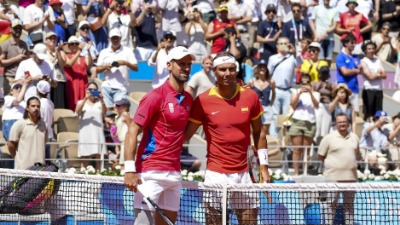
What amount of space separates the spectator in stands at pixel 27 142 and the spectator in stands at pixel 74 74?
3551 mm

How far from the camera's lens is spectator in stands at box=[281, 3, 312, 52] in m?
24.0

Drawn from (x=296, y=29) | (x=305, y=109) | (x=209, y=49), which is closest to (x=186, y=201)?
(x=305, y=109)

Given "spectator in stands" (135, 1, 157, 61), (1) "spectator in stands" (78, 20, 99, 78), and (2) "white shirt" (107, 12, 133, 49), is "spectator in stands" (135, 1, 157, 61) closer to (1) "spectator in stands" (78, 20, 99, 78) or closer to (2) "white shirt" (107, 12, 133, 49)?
(2) "white shirt" (107, 12, 133, 49)

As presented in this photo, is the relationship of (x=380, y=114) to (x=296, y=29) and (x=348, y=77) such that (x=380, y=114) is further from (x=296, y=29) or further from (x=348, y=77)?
(x=296, y=29)

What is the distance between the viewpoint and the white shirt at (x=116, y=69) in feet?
66.4

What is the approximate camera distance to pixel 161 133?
10.3m

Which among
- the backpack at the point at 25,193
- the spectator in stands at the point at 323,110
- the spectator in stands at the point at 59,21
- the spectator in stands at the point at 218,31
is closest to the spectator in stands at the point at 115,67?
the spectator in stands at the point at 59,21

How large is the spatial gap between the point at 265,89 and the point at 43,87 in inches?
166

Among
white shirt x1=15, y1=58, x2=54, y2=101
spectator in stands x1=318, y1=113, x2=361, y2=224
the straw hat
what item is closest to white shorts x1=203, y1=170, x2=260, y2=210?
spectator in stands x1=318, y1=113, x2=361, y2=224

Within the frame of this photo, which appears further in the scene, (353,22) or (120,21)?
(353,22)

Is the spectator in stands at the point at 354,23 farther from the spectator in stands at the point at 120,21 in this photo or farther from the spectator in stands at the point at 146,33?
the spectator in stands at the point at 120,21

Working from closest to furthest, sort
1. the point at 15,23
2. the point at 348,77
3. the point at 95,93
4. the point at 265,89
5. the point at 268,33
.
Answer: the point at 95,93 < the point at 15,23 < the point at 265,89 < the point at 348,77 < the point at 268,33

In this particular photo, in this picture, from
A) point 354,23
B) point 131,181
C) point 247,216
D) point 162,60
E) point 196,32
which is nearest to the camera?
point 131,181

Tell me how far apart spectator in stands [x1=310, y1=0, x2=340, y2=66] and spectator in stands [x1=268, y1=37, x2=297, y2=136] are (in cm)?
185
